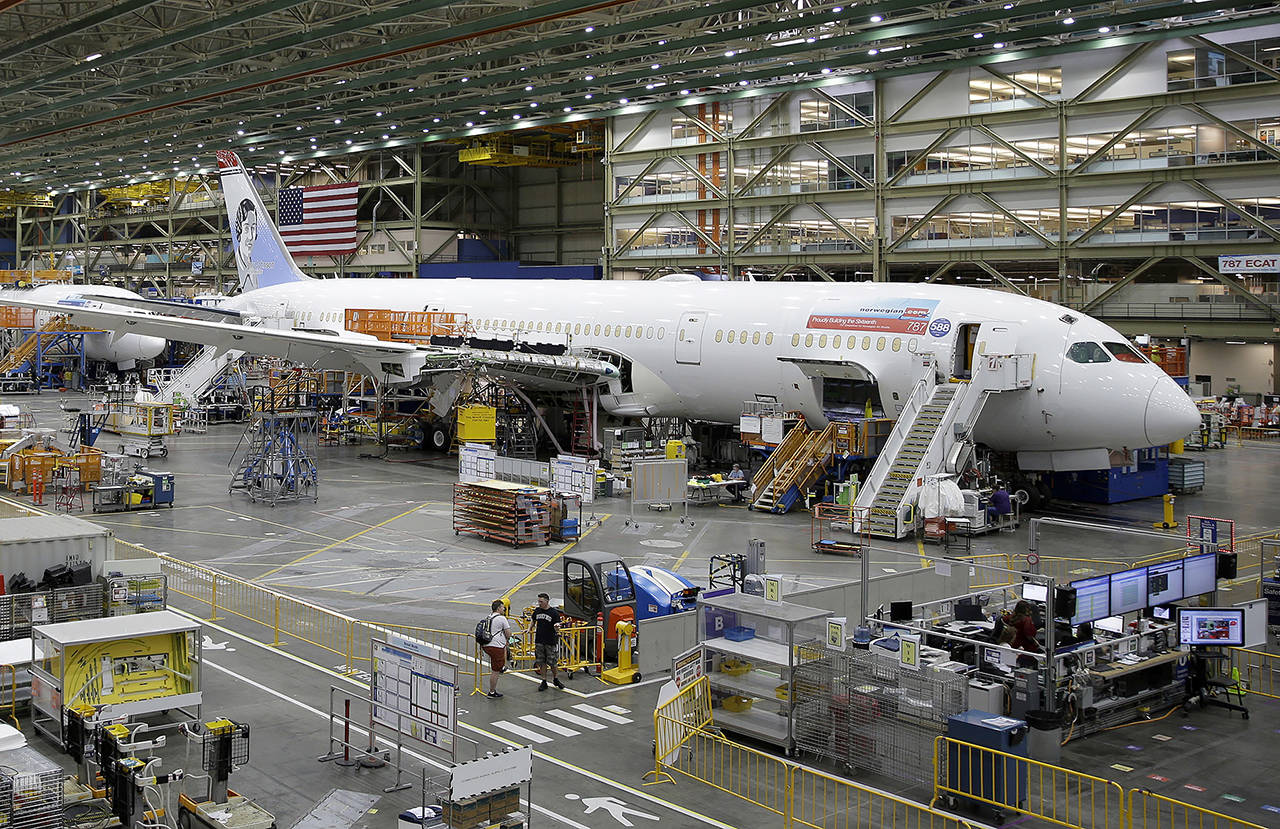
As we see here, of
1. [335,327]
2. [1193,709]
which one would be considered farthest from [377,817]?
[335,327]

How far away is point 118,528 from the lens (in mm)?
29406

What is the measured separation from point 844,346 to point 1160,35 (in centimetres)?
2098

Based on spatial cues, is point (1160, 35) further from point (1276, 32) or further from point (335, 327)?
point (335, 327)

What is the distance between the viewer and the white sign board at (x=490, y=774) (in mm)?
11789

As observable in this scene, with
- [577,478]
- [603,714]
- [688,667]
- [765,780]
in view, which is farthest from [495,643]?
[577,478]

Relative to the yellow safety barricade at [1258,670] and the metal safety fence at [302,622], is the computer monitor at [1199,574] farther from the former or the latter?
the metal safety fence at [302,622]

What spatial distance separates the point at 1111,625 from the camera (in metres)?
18.0

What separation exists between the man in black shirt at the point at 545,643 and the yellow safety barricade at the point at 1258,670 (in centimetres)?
961

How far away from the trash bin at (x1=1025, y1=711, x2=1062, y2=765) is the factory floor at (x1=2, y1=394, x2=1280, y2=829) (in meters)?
0.40

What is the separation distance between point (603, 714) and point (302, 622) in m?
6.78

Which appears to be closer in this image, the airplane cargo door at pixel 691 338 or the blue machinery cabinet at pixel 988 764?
the blue machinery cabinet at pixel 988 764

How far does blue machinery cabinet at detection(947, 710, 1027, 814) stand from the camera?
13.2 metres

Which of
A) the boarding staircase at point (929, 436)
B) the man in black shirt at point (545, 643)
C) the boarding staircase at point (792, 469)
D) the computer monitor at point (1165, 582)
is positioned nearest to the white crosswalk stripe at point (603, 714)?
the man in black shirt at point (545, 643)

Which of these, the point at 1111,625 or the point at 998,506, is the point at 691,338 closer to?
the point at 998,506
